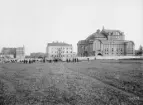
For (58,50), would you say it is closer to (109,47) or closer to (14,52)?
(109,47)

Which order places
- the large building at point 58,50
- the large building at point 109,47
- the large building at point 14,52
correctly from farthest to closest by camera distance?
the large building at point 14,52
the large building at point 58,50
the large building at point 109,47

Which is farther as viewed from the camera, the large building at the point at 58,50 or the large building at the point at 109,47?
the large building at the point at 58,50

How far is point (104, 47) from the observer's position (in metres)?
93.9

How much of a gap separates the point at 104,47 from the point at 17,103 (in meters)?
91.2

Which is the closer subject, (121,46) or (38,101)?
(38,101)

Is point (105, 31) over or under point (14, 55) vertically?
over

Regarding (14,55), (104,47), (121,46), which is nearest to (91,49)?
(104,47)

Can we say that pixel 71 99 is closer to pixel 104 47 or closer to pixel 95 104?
pixel 95 104

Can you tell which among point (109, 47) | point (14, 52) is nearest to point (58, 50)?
point (109, 47)

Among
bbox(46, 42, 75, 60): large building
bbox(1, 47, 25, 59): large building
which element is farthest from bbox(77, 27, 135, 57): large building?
bbox(1, 47, 25, 59): large building

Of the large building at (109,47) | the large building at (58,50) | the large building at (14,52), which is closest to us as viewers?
the large building at (109,47)

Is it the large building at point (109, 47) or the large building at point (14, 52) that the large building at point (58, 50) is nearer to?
the large building at point (109, 47)

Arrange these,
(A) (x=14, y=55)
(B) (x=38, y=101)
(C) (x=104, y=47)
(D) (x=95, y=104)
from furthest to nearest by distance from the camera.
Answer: (A) (x=14, y=55) < (C) (x=104, y=47) < (B) (x=38, y=101) < (D) (x=95, y=104)

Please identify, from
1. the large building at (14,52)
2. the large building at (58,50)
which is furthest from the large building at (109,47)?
the large building at (14,52)
